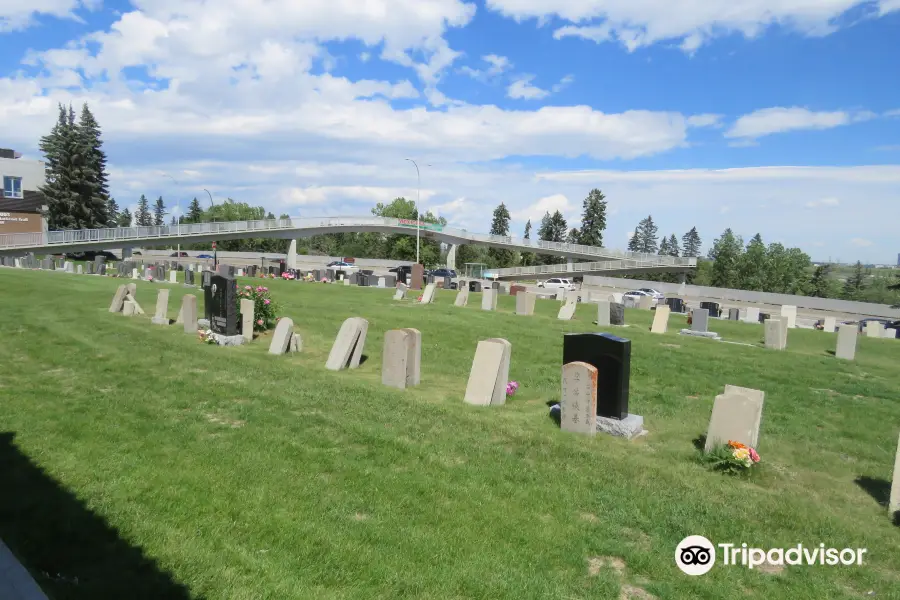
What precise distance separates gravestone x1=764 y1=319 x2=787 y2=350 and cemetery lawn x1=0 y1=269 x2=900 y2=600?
23.4ft

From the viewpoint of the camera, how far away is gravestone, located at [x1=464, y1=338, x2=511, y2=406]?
33.2 ft

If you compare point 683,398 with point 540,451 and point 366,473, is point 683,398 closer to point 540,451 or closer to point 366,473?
point 540,451

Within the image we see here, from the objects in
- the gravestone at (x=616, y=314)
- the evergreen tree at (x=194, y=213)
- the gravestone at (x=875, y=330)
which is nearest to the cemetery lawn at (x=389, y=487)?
the gravestone at (x=616, y=314)

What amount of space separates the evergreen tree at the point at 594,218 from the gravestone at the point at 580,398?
311 ft

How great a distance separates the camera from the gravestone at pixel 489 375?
10133 mm

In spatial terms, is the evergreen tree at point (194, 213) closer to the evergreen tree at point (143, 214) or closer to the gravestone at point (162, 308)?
the evergreen tree at point (143, 214)

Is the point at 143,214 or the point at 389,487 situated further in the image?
the point at 143,214

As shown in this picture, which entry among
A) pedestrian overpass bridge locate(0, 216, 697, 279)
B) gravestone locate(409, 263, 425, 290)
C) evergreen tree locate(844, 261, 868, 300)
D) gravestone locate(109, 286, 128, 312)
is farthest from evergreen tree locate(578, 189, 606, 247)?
gravestone locate(109, 286, 128, 312)

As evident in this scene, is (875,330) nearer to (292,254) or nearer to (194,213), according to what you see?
(292,254)

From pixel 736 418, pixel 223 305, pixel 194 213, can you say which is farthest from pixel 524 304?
pixel 194 213

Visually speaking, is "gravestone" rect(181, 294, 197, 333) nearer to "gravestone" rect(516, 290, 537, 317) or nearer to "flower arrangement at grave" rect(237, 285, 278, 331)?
"flower arrangement at grave" rect(237, 285, 278, 331)

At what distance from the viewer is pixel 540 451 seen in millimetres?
7566

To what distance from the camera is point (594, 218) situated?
101062mm

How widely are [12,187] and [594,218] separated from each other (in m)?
81.9
